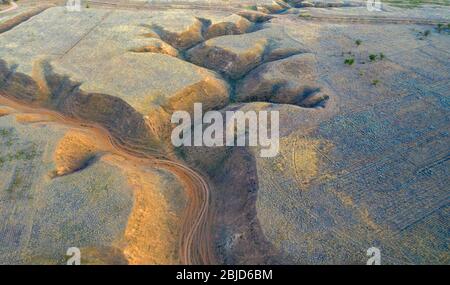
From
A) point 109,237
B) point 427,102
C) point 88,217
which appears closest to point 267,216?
point 109,237

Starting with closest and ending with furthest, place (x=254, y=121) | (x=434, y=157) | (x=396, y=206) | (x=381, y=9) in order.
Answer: (x=396, y=206)
(x=434, y=157)
(x=254, y=121)
(x=381, y=9)

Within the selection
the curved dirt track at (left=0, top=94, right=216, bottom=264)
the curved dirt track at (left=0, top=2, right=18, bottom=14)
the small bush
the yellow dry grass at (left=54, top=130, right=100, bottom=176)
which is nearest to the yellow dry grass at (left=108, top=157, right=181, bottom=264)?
the curved dirt track at (left=0, top=94, right=216, bottom=264)

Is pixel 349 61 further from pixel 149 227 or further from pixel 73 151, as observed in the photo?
pixel 73 151

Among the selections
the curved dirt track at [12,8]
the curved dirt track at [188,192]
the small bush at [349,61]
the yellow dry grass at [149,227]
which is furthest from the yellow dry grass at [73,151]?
the curved dirt track at [12,8]

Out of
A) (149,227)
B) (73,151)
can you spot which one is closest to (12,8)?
(73,151)

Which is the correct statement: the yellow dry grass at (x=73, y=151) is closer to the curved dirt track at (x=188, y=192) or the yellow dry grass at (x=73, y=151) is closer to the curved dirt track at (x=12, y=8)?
→ the curved dirt track at (x=188, y=192)
